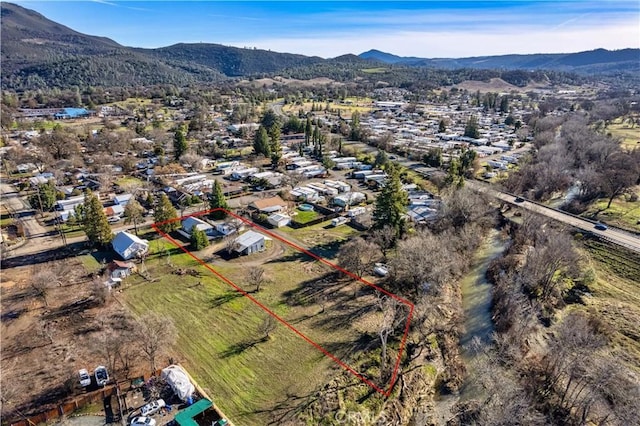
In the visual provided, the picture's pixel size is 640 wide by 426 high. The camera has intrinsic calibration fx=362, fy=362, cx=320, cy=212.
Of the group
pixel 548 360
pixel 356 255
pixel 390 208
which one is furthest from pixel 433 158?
pixel 548 360

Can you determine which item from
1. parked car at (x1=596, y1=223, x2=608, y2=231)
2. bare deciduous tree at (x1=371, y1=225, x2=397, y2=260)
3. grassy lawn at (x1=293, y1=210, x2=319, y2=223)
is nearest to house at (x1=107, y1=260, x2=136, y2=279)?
grassy lawn at (x1=293, y1=210, x2=319, y2=223)

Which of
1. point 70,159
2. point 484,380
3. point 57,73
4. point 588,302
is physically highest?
point 57,73

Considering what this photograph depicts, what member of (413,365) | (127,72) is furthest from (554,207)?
(127,72)

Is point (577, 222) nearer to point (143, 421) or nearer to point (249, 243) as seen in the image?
point (249, 243)

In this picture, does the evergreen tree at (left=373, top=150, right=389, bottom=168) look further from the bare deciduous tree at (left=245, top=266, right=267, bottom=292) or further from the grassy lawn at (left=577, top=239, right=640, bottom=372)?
the bare deciduous tree at (left=245, top=266, right=267, bottom=292)

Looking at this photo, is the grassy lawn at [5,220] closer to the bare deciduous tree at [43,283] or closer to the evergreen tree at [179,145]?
the bare deciduous tree at [43,283]

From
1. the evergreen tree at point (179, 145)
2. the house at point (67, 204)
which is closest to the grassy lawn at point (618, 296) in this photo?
the house at point (67, 204)

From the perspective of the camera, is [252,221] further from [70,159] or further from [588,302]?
[70,159]
